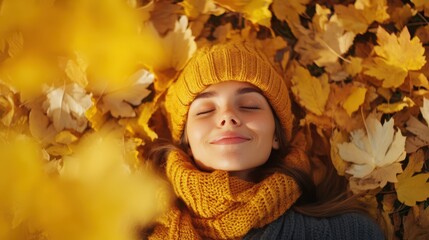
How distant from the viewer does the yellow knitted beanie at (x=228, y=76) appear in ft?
5.48

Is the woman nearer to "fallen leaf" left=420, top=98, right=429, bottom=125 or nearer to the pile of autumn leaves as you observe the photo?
the pile of autumn leaves

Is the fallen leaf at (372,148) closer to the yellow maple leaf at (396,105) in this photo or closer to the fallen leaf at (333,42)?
the yellow maple leaf at (396,105)

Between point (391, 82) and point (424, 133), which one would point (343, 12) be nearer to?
point (391, 82)

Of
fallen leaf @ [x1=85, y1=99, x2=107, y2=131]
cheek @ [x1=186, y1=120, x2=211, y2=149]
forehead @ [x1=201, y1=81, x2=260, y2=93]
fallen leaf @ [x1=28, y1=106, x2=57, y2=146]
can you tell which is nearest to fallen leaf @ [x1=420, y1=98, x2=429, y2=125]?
forehead @ [x1=201, y1=81, x2=260, y2=93]

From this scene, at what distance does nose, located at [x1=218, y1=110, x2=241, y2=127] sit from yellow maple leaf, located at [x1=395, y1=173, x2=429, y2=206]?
58 cm

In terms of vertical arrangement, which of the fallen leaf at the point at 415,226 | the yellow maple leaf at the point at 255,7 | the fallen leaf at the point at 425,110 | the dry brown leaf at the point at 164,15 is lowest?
the fallen leaf at the point at 415,226

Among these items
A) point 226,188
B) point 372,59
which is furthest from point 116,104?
point 372,59

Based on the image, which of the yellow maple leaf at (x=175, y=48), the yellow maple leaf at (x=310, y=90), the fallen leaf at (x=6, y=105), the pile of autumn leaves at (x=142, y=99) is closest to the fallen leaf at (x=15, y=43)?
the pile of autumn leaves at (x=142, y=99)

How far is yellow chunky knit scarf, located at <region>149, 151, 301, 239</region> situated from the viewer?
1576 mm

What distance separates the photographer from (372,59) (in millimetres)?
1870

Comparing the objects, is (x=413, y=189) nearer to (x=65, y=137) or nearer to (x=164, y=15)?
(x=164, y=15)

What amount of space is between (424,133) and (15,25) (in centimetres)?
138

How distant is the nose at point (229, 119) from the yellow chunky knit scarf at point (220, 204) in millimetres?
142

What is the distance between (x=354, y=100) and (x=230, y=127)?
19.6 inches
